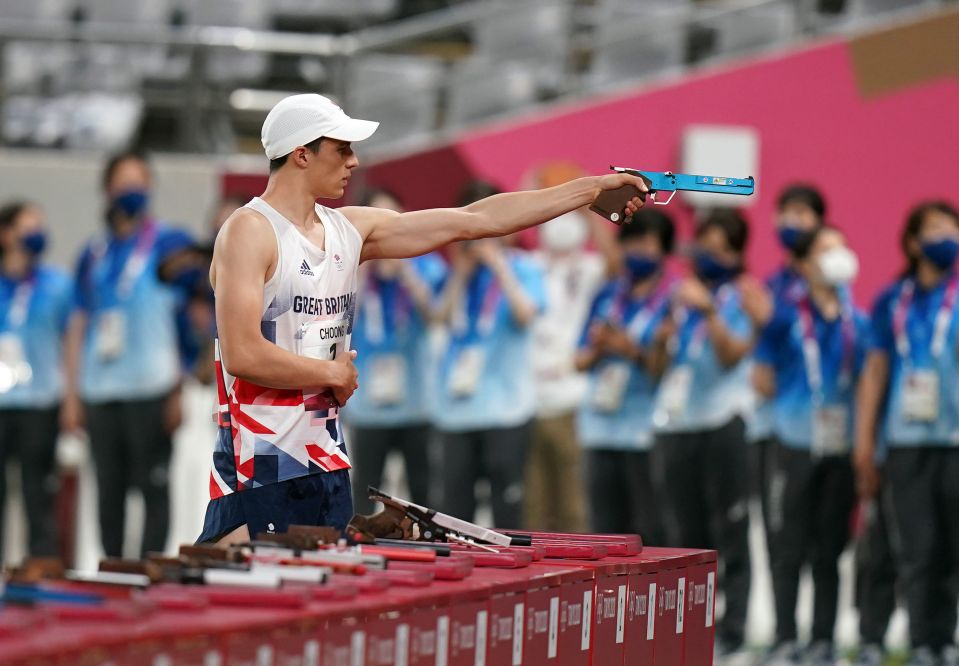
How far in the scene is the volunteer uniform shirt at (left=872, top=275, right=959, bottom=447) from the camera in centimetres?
→ 763

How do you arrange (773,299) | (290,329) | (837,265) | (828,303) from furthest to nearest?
(773,299) < (828,303) < (837,265) < (290,329)

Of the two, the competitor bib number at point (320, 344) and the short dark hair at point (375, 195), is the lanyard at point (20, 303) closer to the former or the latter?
the short dark hair at point (375, 195)

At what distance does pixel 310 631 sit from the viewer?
341 centimetres

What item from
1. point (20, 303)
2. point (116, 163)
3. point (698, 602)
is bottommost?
point (698, 602)

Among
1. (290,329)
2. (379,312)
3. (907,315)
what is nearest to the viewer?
(290,329)

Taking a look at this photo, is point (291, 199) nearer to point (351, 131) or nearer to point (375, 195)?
point (351, 131)

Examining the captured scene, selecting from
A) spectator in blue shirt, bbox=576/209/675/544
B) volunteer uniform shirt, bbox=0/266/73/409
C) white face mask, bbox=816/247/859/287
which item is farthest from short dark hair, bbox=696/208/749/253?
volunteer uniform shirt, bbox=0/266/73/409

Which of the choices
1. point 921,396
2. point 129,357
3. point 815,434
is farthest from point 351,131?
point 129,357

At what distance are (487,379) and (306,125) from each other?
473 cm

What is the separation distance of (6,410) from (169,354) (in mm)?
1003

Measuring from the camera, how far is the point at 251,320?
464cm

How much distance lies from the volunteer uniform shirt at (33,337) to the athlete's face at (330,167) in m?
4.96

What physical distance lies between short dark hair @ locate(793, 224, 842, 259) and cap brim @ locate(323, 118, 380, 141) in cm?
384

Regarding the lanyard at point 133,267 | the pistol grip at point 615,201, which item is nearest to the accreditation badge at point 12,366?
the lanyard at point 133,267
